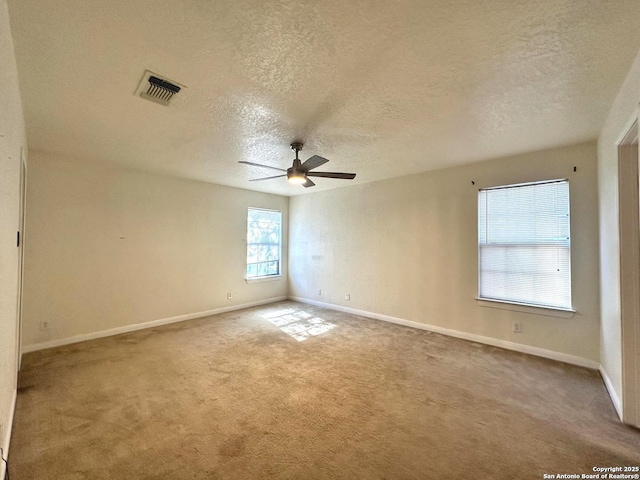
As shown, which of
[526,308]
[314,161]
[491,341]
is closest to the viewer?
[314,161]

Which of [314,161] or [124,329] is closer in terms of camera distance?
[314,161]

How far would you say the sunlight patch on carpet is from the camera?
4.00 metres

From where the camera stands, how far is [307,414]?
210 centimetres

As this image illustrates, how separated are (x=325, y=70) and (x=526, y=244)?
10.7 ft

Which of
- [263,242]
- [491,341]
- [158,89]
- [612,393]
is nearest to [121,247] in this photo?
[263,242]

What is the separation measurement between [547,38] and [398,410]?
107 inches

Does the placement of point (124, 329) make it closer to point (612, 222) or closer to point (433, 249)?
point (433, 249)

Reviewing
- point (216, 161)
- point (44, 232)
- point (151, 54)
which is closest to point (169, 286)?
point (44, 232)

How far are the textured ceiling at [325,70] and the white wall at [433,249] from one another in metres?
0.58

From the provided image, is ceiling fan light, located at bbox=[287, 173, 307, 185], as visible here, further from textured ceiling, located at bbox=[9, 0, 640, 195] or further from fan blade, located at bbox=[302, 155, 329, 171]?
textured ceiling, located at bbox=[9, 0, 640, 195]

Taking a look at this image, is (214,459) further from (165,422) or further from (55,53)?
(55,53)

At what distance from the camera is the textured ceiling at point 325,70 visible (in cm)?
135

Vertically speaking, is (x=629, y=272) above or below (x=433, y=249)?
below

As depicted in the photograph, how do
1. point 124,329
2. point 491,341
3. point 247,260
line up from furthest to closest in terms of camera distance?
point 247,260 → point 124,329 → point 491,341
